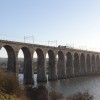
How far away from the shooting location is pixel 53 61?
262 ft

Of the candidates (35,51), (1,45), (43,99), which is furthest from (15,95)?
(35,51)

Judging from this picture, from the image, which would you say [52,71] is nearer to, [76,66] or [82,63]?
[76,66]

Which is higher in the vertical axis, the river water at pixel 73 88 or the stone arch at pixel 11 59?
the stone arch at pixel 11 59

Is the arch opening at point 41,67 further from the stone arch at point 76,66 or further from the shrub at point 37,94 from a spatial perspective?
the shrub at point 37,94

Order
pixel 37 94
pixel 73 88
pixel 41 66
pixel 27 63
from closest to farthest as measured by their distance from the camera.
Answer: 1. pixel 37 94
2. pixel 73 88
3. pixel 27 63
4. pixel 41 66

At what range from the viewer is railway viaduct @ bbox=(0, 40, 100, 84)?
193 feet

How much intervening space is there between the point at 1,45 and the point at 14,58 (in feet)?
18.6

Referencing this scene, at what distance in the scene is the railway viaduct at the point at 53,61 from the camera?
58844mm

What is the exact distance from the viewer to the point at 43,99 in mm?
35438

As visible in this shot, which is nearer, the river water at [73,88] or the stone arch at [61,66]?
the river water at [73,88]

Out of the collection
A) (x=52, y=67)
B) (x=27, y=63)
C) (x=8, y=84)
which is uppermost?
(x=27, y=63)

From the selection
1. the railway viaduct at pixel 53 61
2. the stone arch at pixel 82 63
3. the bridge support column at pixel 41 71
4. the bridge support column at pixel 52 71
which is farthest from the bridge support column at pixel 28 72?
the stone arch at pixel 82 63

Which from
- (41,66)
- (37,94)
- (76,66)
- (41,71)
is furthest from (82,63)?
(37,94)

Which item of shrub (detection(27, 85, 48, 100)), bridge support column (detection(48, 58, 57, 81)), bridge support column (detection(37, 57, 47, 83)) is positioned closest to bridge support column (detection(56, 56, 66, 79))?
bridge support column (detection(48, 58, 57, 81))
